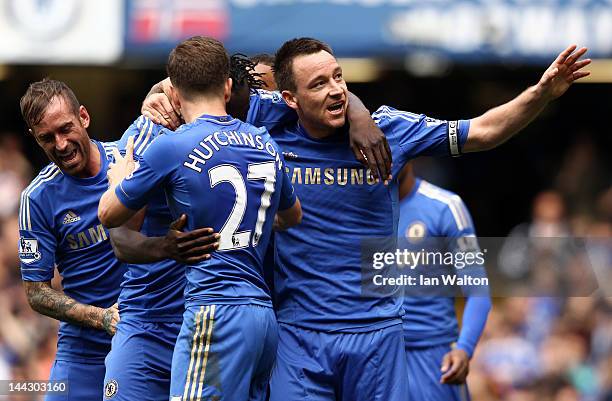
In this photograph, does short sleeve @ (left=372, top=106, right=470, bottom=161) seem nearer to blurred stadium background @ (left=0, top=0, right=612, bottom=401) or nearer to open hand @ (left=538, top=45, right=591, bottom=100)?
open hand @ (left=538, top=45, right=591, bottom=100)

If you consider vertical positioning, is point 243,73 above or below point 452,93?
below

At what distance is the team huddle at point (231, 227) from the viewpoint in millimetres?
5375

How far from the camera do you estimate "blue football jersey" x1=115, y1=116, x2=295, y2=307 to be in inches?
210

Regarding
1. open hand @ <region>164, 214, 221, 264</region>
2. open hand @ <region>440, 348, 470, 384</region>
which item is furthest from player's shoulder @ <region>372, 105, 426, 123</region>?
open hand @ <region>440, 348, 470, 384</region>

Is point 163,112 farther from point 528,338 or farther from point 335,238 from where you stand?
point 528,338

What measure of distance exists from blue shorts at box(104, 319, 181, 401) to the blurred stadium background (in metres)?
3.89

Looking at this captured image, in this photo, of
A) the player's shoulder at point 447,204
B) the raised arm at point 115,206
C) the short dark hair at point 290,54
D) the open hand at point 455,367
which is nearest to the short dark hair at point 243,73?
the short dark hair at point 290,54

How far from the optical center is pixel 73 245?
6469 millimetres

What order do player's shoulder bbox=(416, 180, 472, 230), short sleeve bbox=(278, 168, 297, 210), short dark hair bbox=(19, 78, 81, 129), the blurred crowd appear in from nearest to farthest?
short sleeve bbox=(278, 168, 297, 210)
short dark hair bbox=(19, 78, 81, 129)
player's shoulder bbox=(416, 180, 472, 230)
the blurred crowd

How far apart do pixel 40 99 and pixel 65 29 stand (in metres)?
6.42

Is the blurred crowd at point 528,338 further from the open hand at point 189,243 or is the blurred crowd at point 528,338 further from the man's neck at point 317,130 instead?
the open hand at point 189,243

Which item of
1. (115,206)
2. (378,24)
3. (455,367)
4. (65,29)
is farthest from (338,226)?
(65,29)

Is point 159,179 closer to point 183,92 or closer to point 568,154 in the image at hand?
point 183,92

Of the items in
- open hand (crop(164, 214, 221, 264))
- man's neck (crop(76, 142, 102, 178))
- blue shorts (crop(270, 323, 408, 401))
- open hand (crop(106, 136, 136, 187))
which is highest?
man's neck (crop(76, 142, 102, 178))
